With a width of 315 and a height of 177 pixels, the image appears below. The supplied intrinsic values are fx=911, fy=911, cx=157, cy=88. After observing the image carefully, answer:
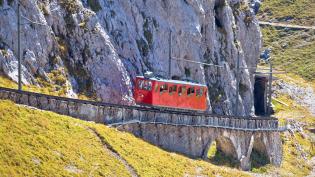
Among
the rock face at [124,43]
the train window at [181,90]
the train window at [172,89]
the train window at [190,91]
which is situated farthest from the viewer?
the train window at [190,91]

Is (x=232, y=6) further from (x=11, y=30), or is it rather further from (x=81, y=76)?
(x=11, y=30)

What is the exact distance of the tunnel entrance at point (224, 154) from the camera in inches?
3974

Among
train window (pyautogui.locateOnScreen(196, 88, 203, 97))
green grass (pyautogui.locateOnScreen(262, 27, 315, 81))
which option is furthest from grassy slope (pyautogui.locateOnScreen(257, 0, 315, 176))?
train window (pyautogui.locateOnScreen(196, 88, 203, 97))

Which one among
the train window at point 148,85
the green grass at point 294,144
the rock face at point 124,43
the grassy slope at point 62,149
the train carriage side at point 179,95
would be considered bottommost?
the green grass at point 294,144

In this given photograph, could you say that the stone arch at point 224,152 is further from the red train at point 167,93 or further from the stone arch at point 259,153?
the stone arch at point 259,153

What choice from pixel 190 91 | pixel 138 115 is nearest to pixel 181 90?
pixel 190 91

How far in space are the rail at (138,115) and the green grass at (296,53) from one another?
247 feet

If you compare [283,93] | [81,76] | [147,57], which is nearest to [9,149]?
[81,76]

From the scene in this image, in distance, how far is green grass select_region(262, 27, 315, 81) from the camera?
605ft

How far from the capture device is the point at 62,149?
6606 cm

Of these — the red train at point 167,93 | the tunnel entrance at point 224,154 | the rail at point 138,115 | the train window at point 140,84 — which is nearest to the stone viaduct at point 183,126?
the rail at point 138,115

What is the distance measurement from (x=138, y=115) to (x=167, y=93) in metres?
7.95

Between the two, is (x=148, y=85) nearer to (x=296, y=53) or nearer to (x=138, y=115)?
(x=138, y=115)

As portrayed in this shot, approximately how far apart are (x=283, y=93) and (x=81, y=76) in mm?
82934
